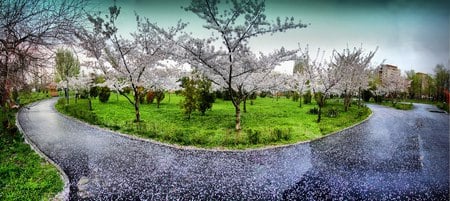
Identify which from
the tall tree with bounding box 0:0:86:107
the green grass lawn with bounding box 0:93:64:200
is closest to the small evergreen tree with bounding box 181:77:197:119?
the green grass lawn with bounding box 0:93:64:200

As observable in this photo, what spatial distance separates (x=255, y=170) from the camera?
303 inches

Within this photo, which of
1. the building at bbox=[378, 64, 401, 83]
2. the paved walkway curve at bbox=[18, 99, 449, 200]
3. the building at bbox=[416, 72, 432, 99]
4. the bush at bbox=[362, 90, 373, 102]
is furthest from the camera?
the building at bbox=[416, 72, 432, 99]

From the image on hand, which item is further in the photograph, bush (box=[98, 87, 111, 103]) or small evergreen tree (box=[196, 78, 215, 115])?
bush (box=[98, 87, 111, 103])

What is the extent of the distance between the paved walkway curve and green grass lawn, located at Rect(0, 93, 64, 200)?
435 millimetres

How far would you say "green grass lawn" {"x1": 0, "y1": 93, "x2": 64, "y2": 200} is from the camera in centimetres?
579

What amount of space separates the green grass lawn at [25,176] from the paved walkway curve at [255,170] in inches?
17.1

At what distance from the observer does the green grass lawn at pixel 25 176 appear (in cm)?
579

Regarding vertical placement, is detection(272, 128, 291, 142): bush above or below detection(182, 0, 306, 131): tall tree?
below

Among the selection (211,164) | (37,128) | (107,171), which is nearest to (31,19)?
(107,171)

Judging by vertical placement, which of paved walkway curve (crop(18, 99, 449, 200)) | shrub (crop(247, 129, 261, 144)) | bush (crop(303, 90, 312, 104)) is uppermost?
bush (crop(303, 90, 312, 104))

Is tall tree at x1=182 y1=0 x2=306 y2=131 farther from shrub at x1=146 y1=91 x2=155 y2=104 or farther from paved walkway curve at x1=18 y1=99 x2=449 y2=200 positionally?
shrub at x1=146 y1=91 x2=155 y2=104

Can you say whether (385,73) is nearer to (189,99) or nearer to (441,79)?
(441,79)

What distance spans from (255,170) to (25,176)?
21.1 feet

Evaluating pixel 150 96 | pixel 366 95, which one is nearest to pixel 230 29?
pixel 150 96
